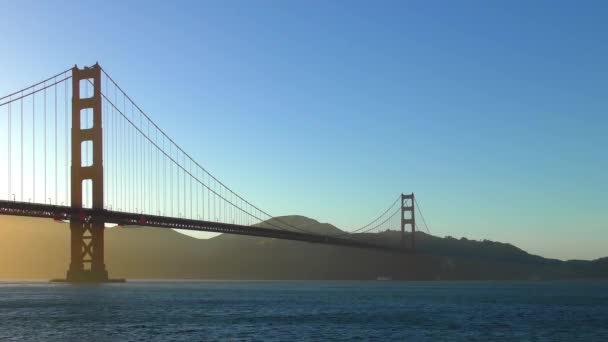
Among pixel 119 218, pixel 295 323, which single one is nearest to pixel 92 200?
pixel 119 218

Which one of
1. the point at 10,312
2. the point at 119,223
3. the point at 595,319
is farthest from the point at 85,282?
the point at 595,319

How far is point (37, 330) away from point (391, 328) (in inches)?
614

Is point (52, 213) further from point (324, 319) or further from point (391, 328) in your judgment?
point (391, 328)

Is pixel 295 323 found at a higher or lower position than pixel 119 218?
lower

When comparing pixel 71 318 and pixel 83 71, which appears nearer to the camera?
pixel 71 318

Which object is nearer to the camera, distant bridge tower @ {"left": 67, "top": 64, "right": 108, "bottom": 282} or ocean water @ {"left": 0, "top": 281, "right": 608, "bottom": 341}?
ocean water @ {"left": 0, "top": 281, "right": 608, "bottom": 341}

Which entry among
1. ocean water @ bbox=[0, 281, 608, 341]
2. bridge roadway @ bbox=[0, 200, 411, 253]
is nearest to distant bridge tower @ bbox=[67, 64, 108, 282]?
bridge roadway @ bbox=[0, 200, 411, 253]

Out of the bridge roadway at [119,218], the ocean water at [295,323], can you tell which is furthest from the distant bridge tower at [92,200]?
the ocean water at [295,323]

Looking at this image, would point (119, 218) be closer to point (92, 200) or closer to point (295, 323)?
point (92, 200)

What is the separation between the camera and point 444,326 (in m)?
40.6

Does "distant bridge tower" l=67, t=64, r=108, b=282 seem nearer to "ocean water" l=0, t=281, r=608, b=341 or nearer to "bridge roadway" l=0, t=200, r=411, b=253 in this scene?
"bridge roadway" l=0, t=200, r=411, b=253

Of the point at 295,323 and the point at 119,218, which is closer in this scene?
the point at 295,323

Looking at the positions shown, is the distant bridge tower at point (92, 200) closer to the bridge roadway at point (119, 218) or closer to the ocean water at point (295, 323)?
the bridge roadway at point (119, 218)

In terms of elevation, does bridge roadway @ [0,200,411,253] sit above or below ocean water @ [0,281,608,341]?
above
